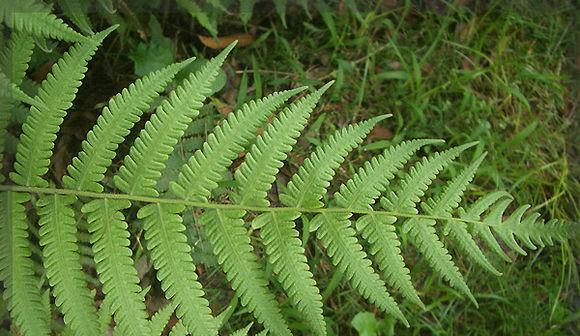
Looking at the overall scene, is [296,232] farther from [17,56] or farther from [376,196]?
[17,56]

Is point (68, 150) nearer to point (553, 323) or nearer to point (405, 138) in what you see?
point (405, 138)

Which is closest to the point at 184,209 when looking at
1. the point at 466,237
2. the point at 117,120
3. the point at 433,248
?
the point at 117,120

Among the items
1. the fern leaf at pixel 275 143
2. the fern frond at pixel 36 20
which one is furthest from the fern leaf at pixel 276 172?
the fern frond at pixel 36 20

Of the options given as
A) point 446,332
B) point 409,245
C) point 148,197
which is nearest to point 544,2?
point 409,245

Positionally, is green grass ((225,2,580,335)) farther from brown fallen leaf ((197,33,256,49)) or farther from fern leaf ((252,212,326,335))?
fern leaf ((252,212,326,335))

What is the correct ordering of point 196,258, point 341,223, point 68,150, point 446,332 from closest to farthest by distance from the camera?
1. point 341,223
2. point 196,258
3. point 68,150
4. point 446,332

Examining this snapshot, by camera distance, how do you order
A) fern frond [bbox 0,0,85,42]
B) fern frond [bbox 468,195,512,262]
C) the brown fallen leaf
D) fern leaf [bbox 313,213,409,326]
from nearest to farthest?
fern frond [bbox 0,0,85,42] < fern leaf [bbox 313,213,409,326] < fern frond [bbox 468,195,512,262] < the brown fallen leaf

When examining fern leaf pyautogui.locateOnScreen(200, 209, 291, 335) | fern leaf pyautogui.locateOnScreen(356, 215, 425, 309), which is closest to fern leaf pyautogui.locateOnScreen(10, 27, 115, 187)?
fern leaf pyautogui.locateOnScreen(200, 209, 291, 335)
